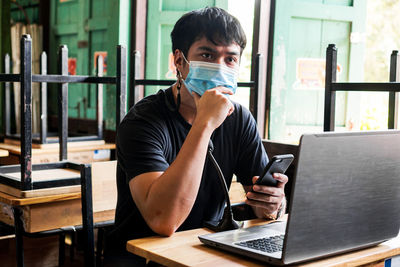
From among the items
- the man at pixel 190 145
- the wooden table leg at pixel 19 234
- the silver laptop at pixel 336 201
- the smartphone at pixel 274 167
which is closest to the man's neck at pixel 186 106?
the man at pixel 190 145

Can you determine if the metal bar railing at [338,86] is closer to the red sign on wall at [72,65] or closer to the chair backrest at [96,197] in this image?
the chair backrest at [96,197]

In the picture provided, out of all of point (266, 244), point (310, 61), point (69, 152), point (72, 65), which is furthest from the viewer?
point (72, 65)

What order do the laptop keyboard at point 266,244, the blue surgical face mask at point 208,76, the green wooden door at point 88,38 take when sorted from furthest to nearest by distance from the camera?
the green wooden door at point 88,38 < the blue surgical face mask at point 208,76 < the laptop keyboard at point 266,244

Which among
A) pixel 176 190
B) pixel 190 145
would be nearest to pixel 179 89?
pixel 190 145

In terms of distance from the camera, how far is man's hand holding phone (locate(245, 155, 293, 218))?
146 centimetres

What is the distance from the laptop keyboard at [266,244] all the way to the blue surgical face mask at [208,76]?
1.90 ft

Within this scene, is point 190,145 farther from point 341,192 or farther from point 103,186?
point 103,186

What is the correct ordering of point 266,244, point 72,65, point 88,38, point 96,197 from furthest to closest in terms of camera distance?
1. point 72,65
2. point 88,38
3. point 96,197
4. point 266,244

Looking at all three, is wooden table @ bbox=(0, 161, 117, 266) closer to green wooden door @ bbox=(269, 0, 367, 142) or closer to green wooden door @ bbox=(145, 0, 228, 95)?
green wooden door @ bbox=(269, 0, 367, 142)

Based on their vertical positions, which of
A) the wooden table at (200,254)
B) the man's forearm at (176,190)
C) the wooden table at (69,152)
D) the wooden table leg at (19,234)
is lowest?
the wooden table leg at (19,234)

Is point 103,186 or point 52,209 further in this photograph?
point 52,209

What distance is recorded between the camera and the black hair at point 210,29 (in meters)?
1.73

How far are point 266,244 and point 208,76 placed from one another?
654mm

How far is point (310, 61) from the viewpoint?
341cm
